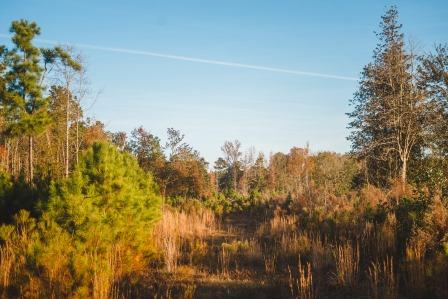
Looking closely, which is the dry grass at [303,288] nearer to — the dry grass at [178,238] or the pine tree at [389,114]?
the dry grass at [178,238]

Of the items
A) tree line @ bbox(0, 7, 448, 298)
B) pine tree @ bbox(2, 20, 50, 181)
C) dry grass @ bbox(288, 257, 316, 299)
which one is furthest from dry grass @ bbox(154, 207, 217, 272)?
pine tree @ bbox(2, 20, 50, 181)

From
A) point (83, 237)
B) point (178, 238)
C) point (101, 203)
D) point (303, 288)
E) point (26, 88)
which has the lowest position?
point (303, 288)

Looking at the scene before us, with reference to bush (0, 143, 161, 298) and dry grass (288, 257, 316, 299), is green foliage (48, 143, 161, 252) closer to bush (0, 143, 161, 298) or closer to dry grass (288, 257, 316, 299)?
bush (0, 143, 161, 298)

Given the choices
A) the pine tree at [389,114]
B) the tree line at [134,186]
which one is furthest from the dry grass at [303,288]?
the pine tree at [389,114]

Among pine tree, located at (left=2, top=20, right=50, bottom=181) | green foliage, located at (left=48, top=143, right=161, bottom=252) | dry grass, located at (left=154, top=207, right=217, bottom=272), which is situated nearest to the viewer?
green foliage, located at (left=48, top=143, right=161, bottom=252)

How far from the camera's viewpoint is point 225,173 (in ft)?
174

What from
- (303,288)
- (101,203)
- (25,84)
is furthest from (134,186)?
(25,84)

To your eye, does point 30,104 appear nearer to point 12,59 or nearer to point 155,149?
point 12,59

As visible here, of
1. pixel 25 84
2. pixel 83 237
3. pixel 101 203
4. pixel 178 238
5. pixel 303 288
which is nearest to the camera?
pixel 303 288

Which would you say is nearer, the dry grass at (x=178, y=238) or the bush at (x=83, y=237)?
the bush at (x=83, y=237)

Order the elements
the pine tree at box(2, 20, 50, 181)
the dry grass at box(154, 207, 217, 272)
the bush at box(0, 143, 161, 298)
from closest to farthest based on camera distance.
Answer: the bush at box(0, 143, 161, 298)
the dry grass at box(154, 207, 217, 272)
the pine tree at box(2, 20, 50, 181)

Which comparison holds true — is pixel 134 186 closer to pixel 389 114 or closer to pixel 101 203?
pixel 101 203

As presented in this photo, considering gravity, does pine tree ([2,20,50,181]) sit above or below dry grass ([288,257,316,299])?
above

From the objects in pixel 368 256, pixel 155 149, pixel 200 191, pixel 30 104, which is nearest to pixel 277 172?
pixel 155 149
